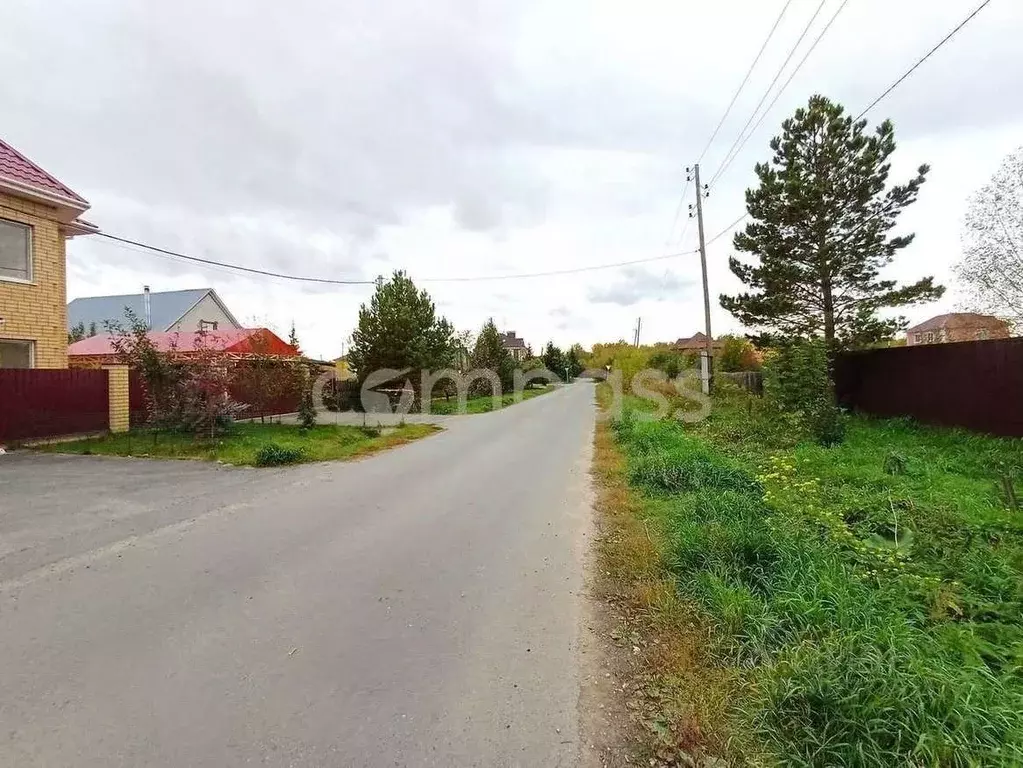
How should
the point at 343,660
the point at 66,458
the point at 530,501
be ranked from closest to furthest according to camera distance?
the point at 343,660, the point at 530,501, the point at 66,458

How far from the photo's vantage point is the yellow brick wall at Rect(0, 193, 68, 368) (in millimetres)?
11688

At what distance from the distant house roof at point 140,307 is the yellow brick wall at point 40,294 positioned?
21451 mm

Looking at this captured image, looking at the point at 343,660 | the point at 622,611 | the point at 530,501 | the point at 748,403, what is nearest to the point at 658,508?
the point at 530,501

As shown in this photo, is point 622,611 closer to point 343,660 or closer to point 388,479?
point 343,660

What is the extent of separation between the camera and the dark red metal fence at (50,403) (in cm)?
1090

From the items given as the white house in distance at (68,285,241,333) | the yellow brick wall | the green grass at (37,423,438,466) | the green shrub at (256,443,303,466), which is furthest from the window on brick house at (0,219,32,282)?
the white house in distance at (68,285,241,333)

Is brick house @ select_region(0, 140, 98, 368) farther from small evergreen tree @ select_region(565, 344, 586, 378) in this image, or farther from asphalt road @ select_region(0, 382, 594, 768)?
small evergreen tree @ select_region(565, 344, 586, 378)

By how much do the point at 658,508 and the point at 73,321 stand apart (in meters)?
45.6

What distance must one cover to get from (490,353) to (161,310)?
21669mm

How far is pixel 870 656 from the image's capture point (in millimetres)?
2557

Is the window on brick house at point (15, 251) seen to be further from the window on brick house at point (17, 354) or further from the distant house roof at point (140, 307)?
the distant house roof at point (140, 307)

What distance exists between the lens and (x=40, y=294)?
40.4 feet

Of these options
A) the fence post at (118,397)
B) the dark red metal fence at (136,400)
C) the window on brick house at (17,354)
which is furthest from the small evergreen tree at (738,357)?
the window on brick house at (17,354)

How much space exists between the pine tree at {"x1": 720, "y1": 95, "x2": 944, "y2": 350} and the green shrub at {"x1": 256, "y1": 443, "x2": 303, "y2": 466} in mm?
14459
